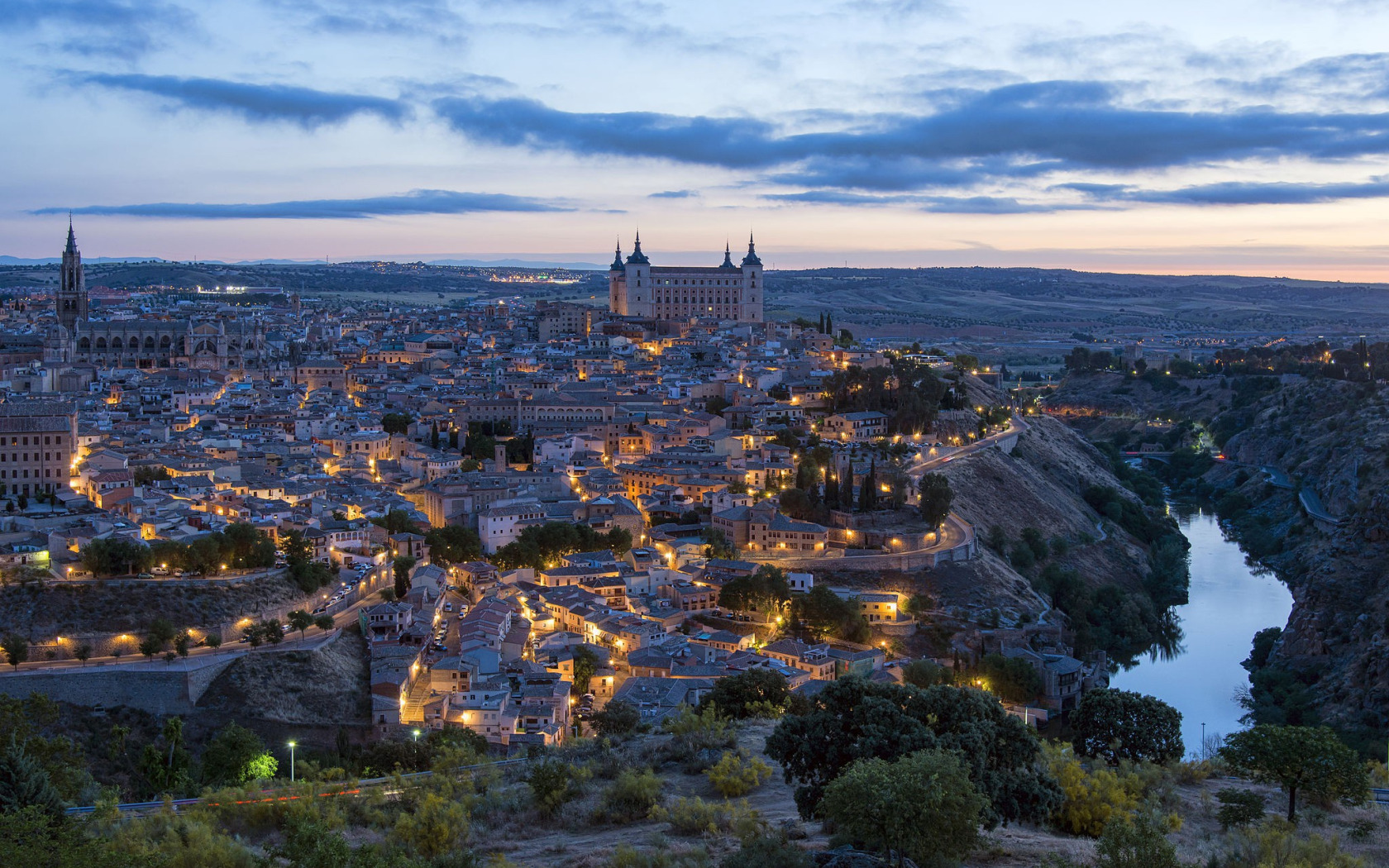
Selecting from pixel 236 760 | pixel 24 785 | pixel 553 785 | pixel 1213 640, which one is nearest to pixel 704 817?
pixel 553 785

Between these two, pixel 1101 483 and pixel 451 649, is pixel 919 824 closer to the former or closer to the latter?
pixel 451 649

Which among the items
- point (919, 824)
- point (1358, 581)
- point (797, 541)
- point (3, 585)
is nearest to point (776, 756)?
point (919, 824)

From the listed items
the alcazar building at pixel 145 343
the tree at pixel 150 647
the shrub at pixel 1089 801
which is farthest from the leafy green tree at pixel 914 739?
the alcazar building at pixel 145 343

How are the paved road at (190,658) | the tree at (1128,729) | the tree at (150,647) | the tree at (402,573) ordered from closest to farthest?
the tree at (1128,729), the paved road at (190,658), the tree at (150,647), the tree at (402,573)

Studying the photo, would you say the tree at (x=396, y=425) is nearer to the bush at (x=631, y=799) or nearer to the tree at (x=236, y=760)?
the tree at (x=236, y=760)

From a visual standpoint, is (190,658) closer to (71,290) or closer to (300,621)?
(300,621)

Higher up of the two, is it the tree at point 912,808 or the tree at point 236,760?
the tree at point 912,808

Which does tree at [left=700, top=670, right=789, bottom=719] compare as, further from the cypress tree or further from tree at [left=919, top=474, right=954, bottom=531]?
the cypress tree
